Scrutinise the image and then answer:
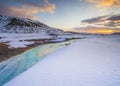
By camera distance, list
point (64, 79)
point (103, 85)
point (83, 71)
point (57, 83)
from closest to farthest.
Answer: point (103, 85)
point (57, 83)
point (64, 79)
point (83, 71)

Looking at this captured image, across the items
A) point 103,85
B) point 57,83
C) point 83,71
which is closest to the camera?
point 103,85

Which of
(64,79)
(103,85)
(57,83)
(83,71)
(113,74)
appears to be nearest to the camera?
(103,85)

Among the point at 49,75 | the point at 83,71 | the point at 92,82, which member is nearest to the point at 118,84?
the point at 92,82

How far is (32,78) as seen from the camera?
755 cm

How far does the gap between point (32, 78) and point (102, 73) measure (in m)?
3.66

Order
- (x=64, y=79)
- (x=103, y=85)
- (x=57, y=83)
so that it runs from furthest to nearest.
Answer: (x=64, y=79), (x=57, y=83), (x=103, y=85)

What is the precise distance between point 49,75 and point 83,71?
1.94 metres

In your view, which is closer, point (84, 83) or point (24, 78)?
point (84, 83)

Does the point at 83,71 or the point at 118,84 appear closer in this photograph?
the point at 118,84

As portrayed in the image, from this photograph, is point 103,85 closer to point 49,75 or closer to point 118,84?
point 118,84

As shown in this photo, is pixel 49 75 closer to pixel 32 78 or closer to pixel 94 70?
pixel 32 78

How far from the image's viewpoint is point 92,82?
6656mm

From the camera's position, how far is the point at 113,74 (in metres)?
7.65

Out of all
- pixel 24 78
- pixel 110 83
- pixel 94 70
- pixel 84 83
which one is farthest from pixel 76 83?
pixel 24 78
